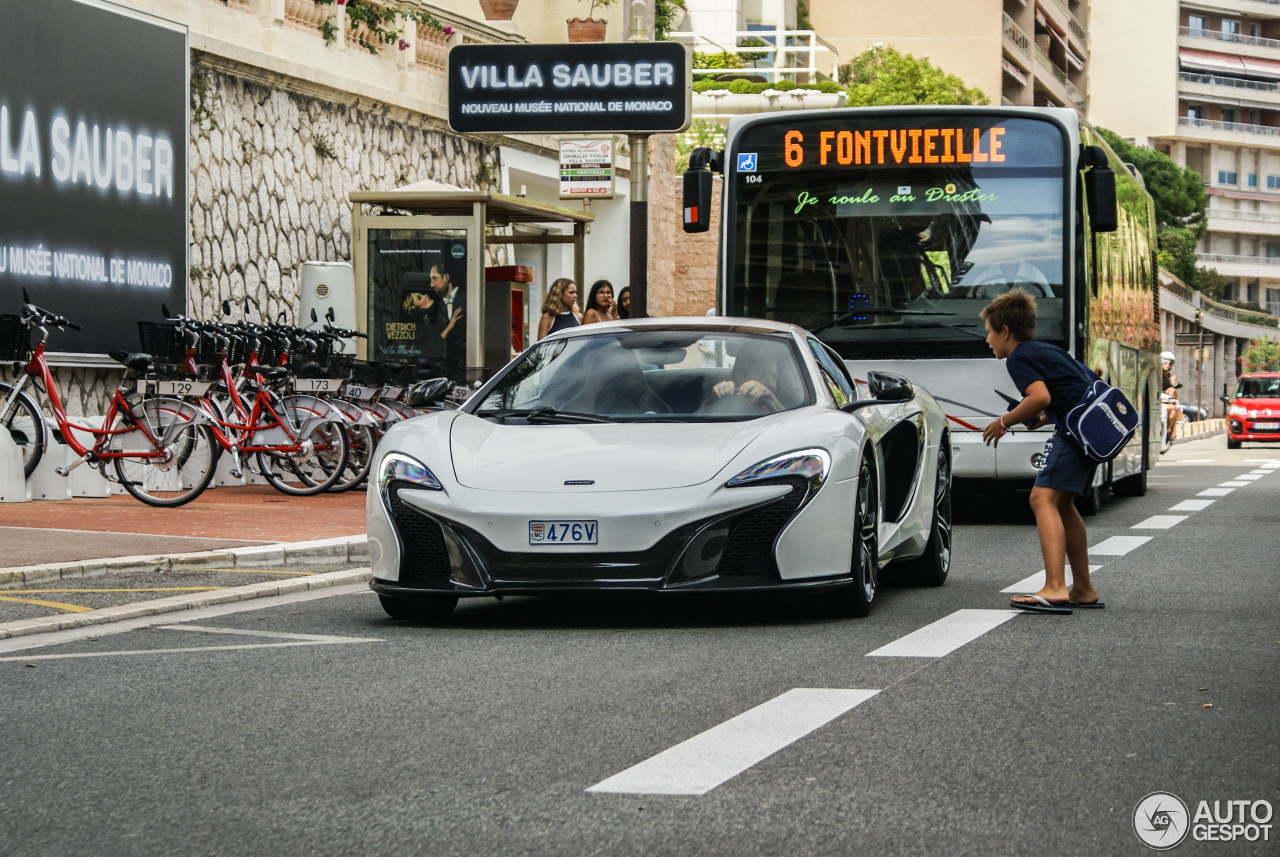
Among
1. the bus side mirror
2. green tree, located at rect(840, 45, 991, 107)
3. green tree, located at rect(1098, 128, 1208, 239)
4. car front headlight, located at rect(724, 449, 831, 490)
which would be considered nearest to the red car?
green tree, located at rect(840, 45, 991, 107)

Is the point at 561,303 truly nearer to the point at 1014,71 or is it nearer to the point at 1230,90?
the point at 1014,71

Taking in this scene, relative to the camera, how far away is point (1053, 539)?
9.16 metres

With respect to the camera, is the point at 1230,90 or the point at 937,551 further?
the point at 1230,90

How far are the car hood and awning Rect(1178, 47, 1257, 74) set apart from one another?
133 m

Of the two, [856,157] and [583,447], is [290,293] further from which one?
[583,447]

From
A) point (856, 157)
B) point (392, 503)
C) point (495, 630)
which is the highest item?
point (856, 157)

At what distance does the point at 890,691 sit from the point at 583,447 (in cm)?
234

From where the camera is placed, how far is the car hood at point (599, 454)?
820 centimetres

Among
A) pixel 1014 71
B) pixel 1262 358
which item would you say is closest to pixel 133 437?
pixel 1014 71

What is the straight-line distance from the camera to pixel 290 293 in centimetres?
2083

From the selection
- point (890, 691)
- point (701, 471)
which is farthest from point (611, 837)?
point (701, 471)

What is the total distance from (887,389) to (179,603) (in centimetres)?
359

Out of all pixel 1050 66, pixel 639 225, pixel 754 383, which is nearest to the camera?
pixel 754 383

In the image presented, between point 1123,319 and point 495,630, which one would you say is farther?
point 1123,319
